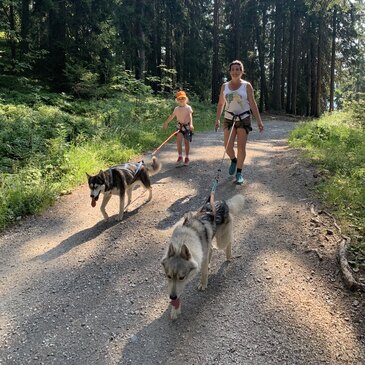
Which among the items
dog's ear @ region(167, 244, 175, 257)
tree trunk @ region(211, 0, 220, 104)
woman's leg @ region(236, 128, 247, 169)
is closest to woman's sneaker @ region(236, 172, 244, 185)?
woman's leg @ region(236, 128, 247, 169)

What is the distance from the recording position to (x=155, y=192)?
754cm

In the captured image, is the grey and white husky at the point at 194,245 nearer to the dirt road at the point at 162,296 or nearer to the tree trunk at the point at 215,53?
the dirt road at the point at 162,296

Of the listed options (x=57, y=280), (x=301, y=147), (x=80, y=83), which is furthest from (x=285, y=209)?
(x=80, y=83)

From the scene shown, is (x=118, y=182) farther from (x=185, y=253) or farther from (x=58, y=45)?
(x=58, y=45)

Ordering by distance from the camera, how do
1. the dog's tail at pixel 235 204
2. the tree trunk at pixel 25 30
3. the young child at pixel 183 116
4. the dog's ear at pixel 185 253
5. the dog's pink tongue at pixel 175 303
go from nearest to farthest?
1. the dog's ear at pixel 185 253
2. the dog's pink tongue at pixel 175 303
3. the dog's tail at pixel 235 204
4. the young child at pixel 183 116
5. the tree trunk at pixel 25 30

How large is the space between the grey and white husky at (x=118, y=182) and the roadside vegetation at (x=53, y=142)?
1612 mm

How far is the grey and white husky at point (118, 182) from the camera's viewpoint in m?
5.75

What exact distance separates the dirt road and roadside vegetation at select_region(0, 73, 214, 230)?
0.72m

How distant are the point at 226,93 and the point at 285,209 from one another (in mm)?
2586

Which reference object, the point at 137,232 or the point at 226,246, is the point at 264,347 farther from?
the point at 137,232

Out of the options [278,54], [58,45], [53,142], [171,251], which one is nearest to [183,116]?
[53,142]

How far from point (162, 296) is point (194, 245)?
2.95 ft

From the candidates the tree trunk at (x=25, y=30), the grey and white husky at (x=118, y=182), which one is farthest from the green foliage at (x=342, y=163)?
the tree trunk at (x=25, y=30)

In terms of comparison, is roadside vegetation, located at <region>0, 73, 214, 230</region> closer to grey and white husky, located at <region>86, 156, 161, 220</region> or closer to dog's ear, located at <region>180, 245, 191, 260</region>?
grey and white husky, located at <region>86, 156, 161, 220</region>
